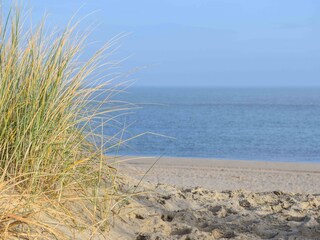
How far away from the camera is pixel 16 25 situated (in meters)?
4.78

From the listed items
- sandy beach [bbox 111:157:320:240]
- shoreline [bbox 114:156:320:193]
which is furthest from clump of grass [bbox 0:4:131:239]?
shoreline [bbox 114:156:320:193]

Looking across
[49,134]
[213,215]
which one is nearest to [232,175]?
[213,215]

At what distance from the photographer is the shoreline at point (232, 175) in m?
8.98

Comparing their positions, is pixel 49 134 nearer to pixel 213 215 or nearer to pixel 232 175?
pixel 213 215

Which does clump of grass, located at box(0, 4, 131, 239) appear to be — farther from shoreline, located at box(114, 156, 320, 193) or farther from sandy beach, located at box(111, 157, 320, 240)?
shoreline, located at box(114, 156, 320, 193)

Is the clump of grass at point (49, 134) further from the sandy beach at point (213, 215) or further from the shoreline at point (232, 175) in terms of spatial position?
the shoreline at point (232, 175)

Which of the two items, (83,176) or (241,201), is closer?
(83,176)

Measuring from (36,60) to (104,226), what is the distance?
1318 millimetres

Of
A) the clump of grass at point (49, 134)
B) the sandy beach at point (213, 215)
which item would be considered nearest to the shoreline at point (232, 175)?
the sandy beach at point (213, 215)

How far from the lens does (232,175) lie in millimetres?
10406

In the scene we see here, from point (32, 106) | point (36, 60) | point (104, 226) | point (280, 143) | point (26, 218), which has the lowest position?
point (280, 143)

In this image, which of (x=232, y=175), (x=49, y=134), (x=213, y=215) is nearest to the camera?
(x=49, y=134)

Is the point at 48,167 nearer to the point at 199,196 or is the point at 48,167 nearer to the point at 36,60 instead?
the point at 36,60

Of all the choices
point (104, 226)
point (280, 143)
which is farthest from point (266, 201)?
point (280, 143)
